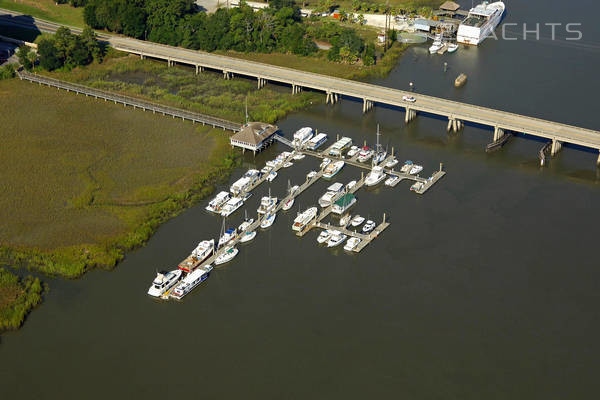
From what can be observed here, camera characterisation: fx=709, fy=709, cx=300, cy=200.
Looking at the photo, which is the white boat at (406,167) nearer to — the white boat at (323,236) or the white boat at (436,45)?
the white boat at (323,236)

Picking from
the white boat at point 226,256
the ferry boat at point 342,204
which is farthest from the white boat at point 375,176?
the white boat at point 226,256

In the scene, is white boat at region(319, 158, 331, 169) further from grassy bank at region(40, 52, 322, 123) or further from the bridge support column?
the bridge support column

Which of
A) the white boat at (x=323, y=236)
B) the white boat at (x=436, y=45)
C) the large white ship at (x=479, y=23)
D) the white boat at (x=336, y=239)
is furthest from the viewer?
the large white ship at (x=479, y=23)

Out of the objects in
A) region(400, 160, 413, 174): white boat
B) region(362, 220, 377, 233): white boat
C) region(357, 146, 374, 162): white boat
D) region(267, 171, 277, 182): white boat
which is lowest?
region(362, 220, 377, 233): white boat

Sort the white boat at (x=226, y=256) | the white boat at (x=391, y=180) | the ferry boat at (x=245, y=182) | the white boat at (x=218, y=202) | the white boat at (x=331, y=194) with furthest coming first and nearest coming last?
the white boat at (x=391, y=180)
the ferry boat at (x=245, y=182)
the white boat at (x=331, y=194)
the white boat at (x=218, y=202)
the white boat at (x=226, y=256)

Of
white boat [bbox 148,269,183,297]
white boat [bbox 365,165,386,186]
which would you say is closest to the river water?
white boat [bbox 148,269,183,297]
